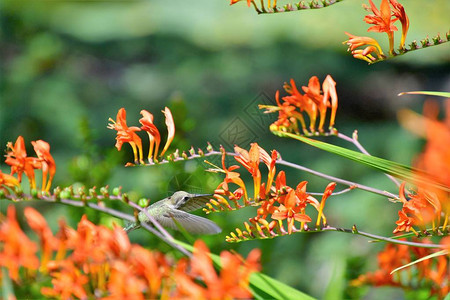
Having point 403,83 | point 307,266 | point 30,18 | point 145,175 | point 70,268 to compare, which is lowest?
point 307,266

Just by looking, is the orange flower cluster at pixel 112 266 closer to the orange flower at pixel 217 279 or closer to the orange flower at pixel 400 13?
the orange flower at pixel 217 279

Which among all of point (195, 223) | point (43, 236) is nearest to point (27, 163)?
point (43, 236)

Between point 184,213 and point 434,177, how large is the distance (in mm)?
379

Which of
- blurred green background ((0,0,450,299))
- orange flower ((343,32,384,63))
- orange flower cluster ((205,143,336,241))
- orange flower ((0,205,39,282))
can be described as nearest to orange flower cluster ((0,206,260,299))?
orange flower ((0,205,39,282))

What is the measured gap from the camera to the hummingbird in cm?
78

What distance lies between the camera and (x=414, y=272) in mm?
915

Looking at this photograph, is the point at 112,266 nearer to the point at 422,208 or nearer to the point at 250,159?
the point at 250,159

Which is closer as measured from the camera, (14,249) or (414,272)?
(14,249)

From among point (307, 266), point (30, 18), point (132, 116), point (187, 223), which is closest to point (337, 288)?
point (187, 223)

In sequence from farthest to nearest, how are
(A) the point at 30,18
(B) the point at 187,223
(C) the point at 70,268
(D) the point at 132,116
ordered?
(A) the point at 30,18, (D) the point at 132,116, (B) the point at 187,223, (C) the point at 70,268

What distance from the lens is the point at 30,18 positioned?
3719 millimetres

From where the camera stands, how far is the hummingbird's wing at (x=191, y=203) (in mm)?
832

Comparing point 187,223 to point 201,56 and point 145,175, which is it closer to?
point 145,175

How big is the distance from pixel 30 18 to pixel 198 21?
44.2 inches
